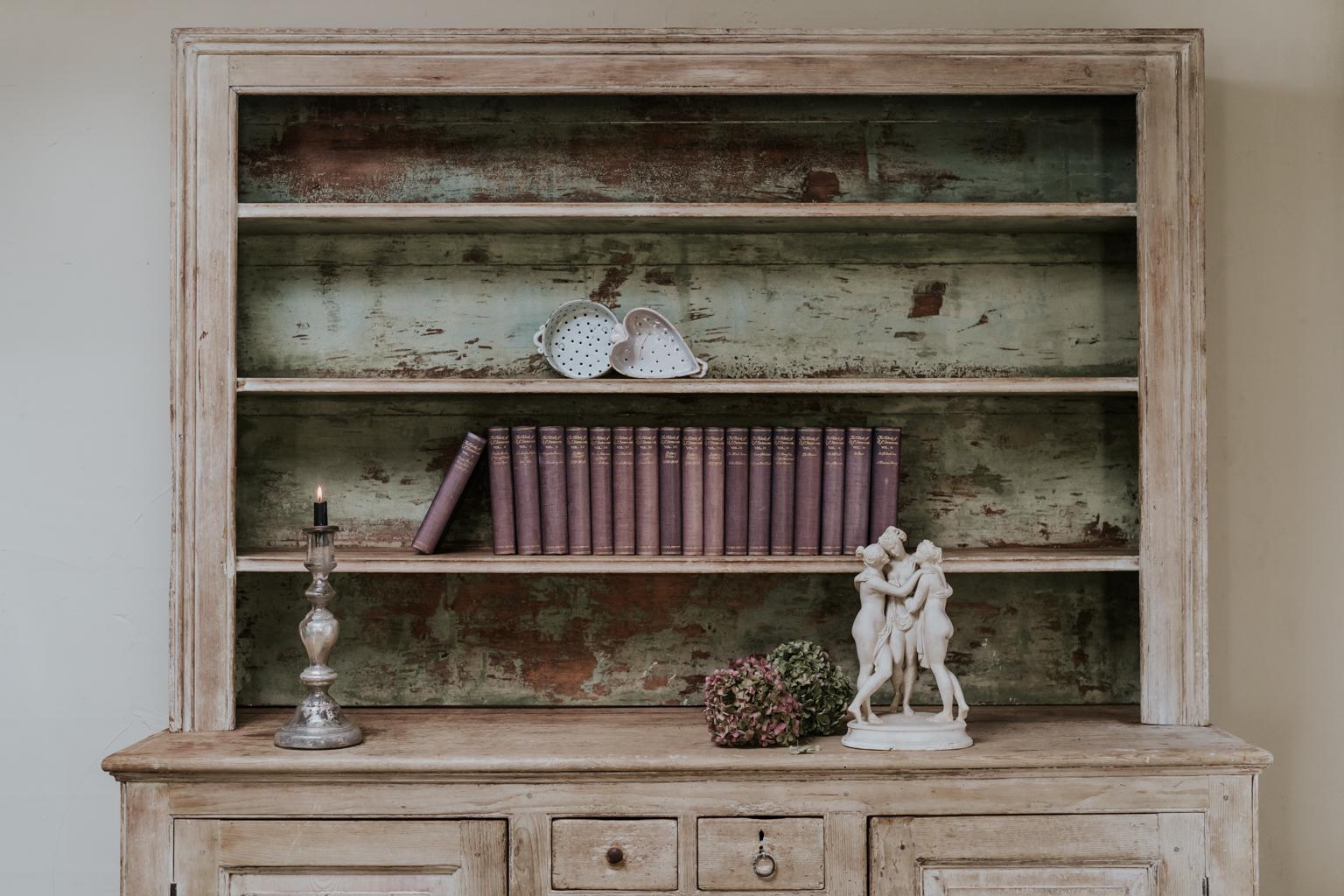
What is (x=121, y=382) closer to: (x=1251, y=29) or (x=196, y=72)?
(x=196, y=72)

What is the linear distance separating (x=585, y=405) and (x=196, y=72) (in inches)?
41.9

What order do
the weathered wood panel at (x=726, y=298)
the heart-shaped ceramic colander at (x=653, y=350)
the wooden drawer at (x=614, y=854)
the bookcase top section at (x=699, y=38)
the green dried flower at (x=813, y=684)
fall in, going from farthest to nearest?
the weathered wood panel at (x=726, y=298) → the heart-shaped ceramic colander at (x=653, y=350) → the bookcase top section at (x=699, y=38) → the green dried flower at (x=813, y=684) → the wooden drawer at (x=614, y=854)

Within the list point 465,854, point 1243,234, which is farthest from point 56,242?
point 1243,234

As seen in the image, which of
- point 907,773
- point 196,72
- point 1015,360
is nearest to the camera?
point 907,773

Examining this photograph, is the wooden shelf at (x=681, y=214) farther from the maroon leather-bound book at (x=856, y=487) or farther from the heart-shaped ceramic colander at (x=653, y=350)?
the maroon leather-bound book at (x=856, y=487)

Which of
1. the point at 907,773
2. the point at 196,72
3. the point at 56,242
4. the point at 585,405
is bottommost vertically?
the point at 907,773

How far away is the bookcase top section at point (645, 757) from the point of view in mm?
2039

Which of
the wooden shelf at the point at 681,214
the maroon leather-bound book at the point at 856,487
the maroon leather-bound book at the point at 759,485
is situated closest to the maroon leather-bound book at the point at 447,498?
the wooden shelf at the point at 681,214

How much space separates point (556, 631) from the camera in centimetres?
254

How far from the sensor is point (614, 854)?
6.68 ft

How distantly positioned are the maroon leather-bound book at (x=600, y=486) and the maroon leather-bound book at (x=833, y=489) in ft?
1.50

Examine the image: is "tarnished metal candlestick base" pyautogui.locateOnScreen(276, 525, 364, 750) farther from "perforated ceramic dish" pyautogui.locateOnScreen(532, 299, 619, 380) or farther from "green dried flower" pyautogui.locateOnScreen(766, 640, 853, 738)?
"green dried flower" pyautogui.locateOnScreen(766, 640, 853, 738)

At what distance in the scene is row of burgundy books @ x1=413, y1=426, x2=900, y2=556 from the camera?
2350 mm

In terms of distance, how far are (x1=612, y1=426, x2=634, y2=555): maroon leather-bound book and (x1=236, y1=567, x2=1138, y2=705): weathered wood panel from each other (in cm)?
21
